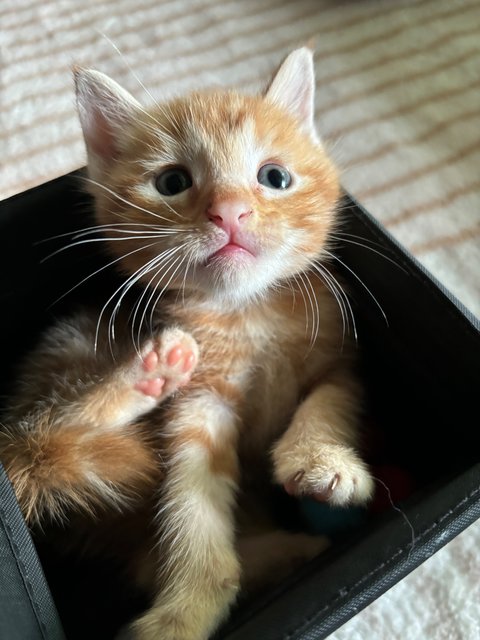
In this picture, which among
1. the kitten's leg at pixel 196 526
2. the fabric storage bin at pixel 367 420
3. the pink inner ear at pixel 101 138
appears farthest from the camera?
the pink inner ear at pixel 101 138

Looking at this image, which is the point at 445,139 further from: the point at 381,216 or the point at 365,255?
the point at 365,255

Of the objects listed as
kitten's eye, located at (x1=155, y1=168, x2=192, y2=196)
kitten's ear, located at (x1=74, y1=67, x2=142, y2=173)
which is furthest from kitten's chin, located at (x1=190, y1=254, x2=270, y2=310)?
kitten's ear, located at (x1=74, y1=67, x2=142, y2=173)

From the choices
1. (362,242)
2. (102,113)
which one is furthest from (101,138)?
(362,242)

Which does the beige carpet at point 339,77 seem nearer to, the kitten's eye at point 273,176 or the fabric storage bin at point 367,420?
the fabric storage bin at point 367,420

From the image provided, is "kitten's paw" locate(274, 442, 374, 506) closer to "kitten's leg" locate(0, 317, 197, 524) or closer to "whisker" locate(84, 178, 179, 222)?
"kitten's leg" locate(0, 317, 197, 524)

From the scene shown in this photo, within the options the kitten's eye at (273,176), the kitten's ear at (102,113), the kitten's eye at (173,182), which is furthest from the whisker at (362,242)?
the kitten's ear at (102,113)

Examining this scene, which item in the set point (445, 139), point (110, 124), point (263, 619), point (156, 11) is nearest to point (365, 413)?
point (263, 619)
